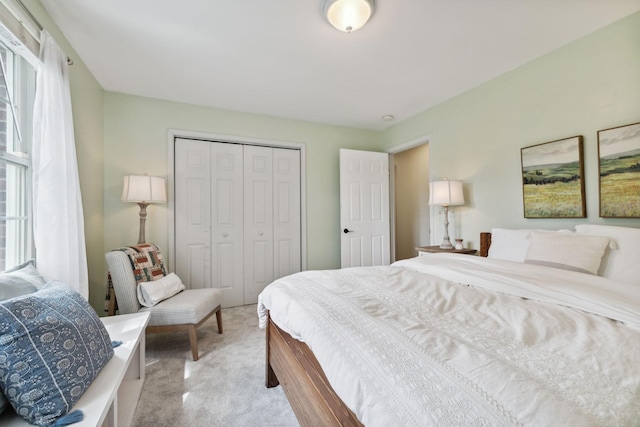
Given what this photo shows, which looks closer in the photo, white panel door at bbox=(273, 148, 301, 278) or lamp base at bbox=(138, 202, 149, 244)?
lamp base at bbox=(138, 202, 149, 244)

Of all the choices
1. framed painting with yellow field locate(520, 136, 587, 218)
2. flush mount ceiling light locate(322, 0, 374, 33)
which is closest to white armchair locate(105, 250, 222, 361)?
flush mount ceiling light locate(322, 0, 374, 33)

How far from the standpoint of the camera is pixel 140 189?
2.64 metres

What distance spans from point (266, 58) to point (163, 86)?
127cm

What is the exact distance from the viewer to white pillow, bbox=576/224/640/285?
149 centimetres

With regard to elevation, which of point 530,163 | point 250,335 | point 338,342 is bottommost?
point 250,335

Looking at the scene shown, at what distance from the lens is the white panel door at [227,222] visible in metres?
3.36

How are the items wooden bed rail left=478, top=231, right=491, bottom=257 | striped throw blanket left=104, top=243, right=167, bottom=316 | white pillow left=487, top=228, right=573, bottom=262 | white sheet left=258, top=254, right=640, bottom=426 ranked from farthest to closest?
1. wooden bed rail left=478, top=231, right=491, bottom=257
2. striped throw blanket left=104, top=243, right=167, bottom=316
3. white pillow left=487, top=228, right=573, bottom=262
4. white sheet left=258, top=254, right=640, bottom=426

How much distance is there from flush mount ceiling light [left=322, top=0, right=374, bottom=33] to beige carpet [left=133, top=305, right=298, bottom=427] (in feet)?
7.95

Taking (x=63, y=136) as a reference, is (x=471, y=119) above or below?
above

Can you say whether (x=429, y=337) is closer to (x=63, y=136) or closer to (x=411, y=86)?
(x=63, y=136)

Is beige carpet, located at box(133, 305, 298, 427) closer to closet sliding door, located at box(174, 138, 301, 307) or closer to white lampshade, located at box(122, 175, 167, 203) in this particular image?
closet sliding door, located at box(174, 138, 301, 307)

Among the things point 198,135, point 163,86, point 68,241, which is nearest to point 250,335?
point 68,241

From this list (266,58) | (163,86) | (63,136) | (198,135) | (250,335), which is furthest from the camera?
(198,135)

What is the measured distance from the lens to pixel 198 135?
10.7 ft
